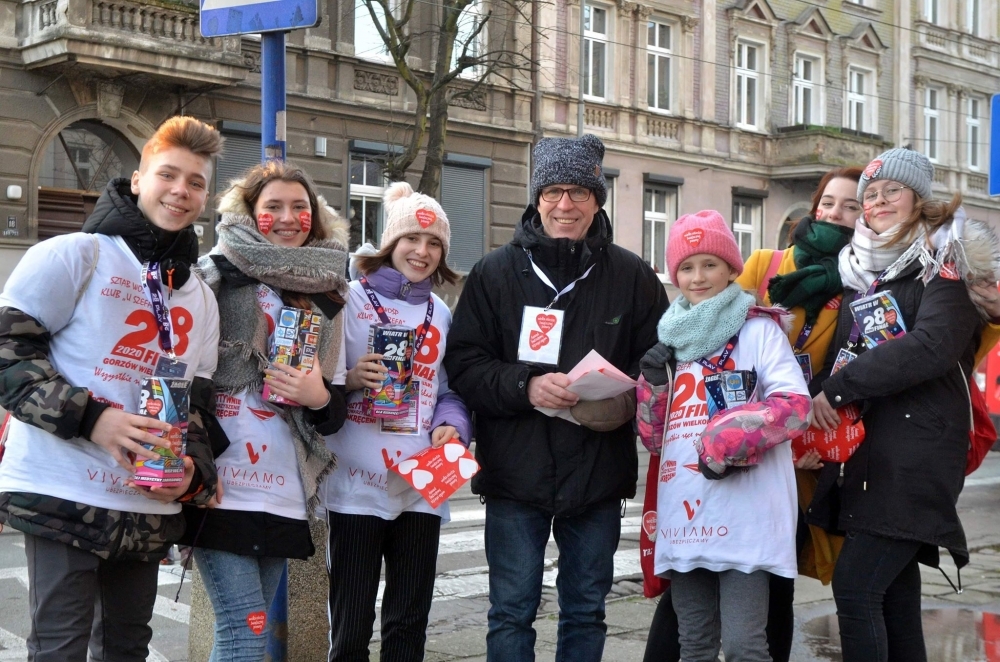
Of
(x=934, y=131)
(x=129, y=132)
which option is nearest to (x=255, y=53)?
(x=129, y=132)

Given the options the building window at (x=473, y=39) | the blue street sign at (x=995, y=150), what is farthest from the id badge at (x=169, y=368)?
the building window at (x=473, y=39)

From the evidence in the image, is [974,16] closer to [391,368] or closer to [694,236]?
[694,236]

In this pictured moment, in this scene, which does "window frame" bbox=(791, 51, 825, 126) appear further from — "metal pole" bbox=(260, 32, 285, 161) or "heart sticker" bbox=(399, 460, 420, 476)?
"heart sticker" bbox=(399, 460, 420, 476)

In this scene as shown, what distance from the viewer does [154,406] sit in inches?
127

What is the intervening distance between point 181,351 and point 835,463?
2.30m

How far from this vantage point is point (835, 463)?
407 cm

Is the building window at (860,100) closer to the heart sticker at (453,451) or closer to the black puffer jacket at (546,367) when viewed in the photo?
the black puffer jacket at (546,367)

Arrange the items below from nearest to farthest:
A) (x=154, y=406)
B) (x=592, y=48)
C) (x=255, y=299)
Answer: (x=154, y=406), (x=255, y=299), (x=592, y=48)

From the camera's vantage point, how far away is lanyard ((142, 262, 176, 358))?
341 cm

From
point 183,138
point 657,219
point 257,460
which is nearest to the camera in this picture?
point 183,138

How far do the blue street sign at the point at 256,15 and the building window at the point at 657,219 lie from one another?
2147 cm

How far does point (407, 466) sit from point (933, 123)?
108 ft

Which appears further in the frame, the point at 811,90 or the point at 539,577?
the point at 811,90

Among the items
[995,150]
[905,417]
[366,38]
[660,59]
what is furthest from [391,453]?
[660,59]
